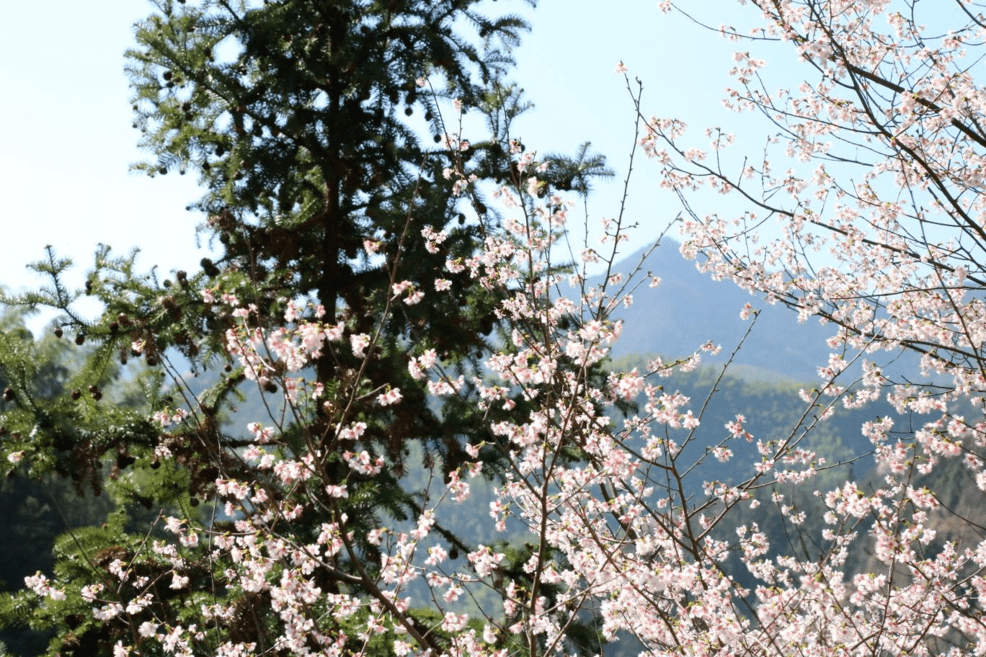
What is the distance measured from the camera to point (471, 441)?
5320mm

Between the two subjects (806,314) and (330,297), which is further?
(330,297)

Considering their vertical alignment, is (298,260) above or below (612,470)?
above

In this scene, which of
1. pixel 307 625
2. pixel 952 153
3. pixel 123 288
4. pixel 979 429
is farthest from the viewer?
pixel 123 288

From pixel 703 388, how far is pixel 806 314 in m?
202

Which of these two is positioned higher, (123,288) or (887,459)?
(123,288)

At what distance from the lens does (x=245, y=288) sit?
532 cm

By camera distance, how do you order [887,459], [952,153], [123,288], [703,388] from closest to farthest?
[887,459] < [952,153] < [123,288] < [703,388]

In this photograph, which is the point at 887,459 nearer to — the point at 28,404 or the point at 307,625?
the point at 307,625

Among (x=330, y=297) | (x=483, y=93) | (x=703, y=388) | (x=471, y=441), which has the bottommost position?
(x=471, y=441)

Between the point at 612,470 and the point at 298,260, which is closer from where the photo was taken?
the point at 612,470

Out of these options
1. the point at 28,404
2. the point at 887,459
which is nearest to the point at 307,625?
the point at 28,404

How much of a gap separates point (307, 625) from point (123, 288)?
2872 mm

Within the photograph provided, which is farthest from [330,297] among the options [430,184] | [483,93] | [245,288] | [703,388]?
[703,388]

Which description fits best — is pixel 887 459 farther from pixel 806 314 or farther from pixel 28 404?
pixel 28 404
